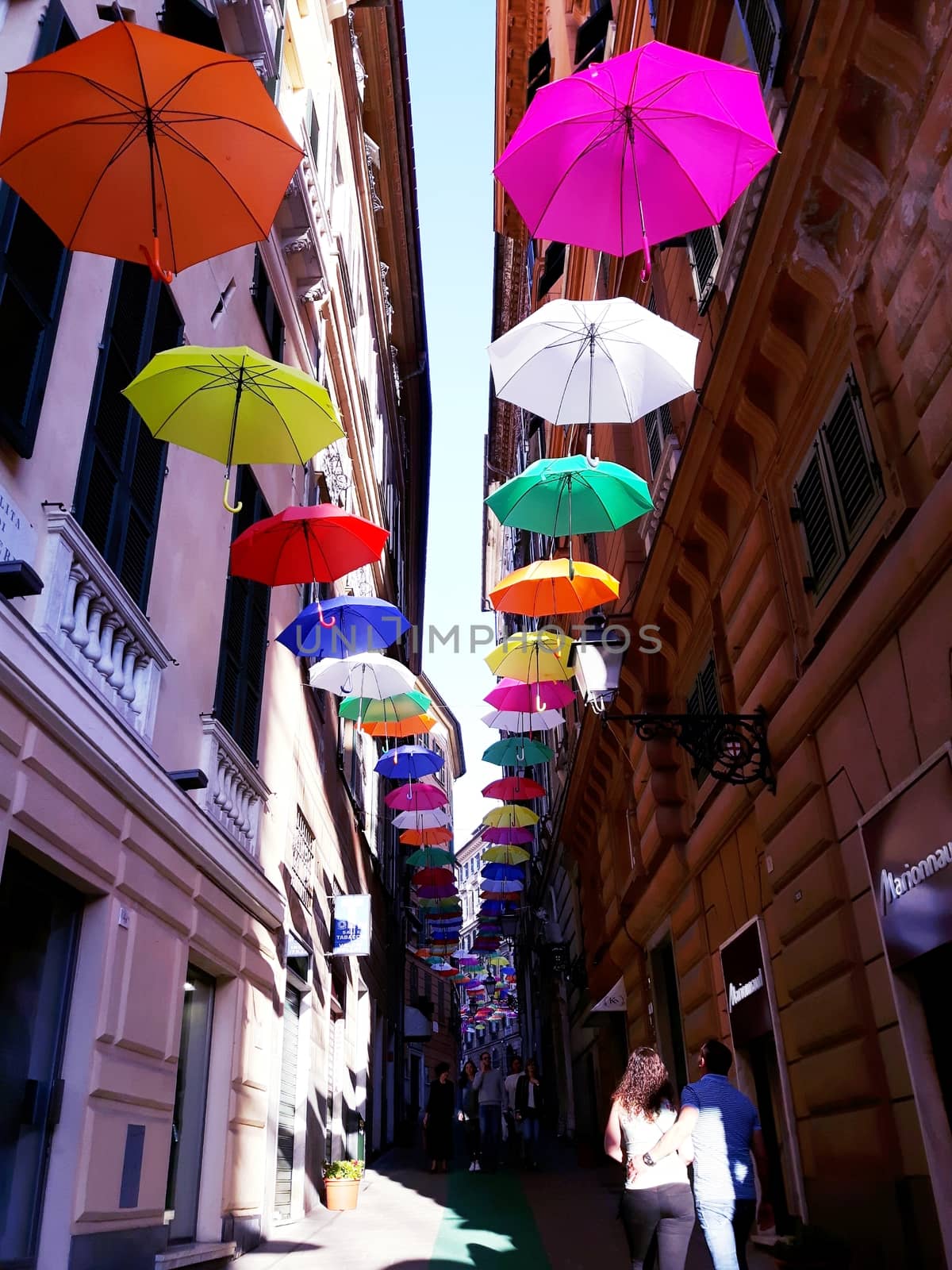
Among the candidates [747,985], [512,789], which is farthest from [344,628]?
[512,789]

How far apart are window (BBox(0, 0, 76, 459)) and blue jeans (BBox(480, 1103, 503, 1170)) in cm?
1495

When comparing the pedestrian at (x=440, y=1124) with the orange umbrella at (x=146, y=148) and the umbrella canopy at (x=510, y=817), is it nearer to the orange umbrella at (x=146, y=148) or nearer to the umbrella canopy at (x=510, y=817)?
the umbrella canopy at (x=510, y=817)

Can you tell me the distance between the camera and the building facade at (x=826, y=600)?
5316 millimetres

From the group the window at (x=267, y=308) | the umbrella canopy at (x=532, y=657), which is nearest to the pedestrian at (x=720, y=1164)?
the umbrella canopy at (x=532, y=657)

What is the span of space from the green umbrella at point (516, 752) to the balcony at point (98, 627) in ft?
44.5

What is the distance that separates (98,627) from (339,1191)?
8.61 metres

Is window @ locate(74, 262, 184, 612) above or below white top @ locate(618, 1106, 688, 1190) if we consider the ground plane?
above

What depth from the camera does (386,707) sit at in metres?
14.9

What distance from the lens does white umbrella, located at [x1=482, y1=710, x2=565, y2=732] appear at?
58.7 ft

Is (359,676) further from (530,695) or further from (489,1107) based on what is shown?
(489,1107)

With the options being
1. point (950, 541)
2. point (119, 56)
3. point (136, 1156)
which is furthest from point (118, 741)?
point (950, 541)

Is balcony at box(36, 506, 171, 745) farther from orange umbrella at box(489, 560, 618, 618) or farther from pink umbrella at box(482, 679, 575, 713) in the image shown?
pink umbrella at box(482, 679, 575, 713)

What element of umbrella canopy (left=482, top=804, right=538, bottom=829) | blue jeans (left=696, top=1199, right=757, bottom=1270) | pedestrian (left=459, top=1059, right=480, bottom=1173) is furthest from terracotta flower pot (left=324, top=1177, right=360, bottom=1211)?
umbrella canopy (left=482, top=804, right=538, bottom=829)

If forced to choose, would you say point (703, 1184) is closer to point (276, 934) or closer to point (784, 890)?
point (784, 890)
